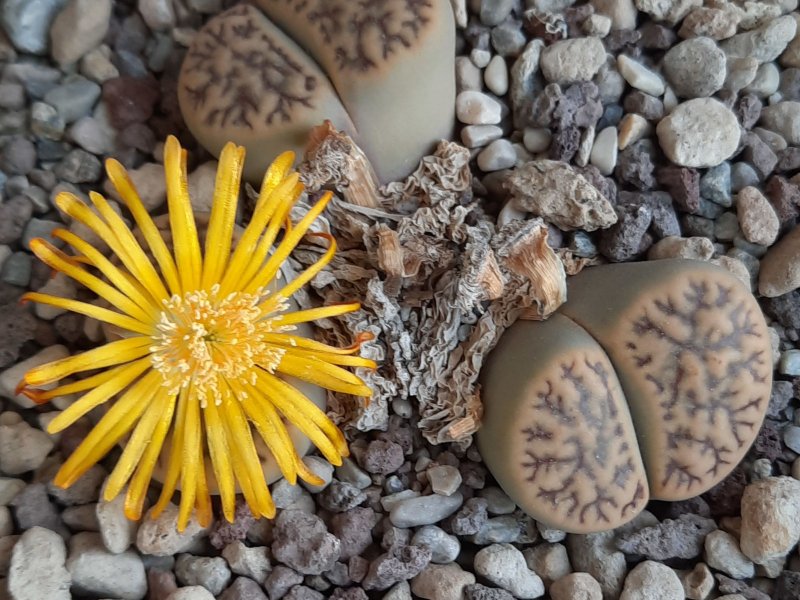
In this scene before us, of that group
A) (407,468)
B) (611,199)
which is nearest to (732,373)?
(611,199)

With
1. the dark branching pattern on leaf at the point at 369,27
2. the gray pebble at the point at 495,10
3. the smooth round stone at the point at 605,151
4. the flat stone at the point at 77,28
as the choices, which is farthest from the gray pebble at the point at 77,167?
the smooth round stone at the point at 605,151

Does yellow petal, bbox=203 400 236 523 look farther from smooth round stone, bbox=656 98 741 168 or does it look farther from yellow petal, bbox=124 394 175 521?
smooth round stone, bbox=656 98 741 168

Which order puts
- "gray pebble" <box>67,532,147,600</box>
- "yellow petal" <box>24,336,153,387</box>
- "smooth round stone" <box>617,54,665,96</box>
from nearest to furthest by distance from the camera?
"yellow petal" <box>24,336,153,387</box> → "gray pebble" <box>67,532,147,600</box> → "smooth round stone" <box>617,54,665,96</box>

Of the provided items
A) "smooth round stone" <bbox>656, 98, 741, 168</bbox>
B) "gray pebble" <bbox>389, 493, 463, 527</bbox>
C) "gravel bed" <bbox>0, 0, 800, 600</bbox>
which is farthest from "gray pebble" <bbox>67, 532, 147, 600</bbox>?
"smooth round stone" <bbox>656, 98, 741, 168</bbox>

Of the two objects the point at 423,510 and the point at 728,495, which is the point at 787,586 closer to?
the point at 728,495

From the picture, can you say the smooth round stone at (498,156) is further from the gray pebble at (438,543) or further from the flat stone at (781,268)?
the gray pebble at (438,543)

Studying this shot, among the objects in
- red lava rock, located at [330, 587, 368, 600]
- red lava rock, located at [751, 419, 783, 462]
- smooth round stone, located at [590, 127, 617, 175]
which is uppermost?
smooth round stone, located at [590, 127, 617, 175]

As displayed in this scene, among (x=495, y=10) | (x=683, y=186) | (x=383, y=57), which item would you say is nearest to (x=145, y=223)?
(x=383, y=57)
